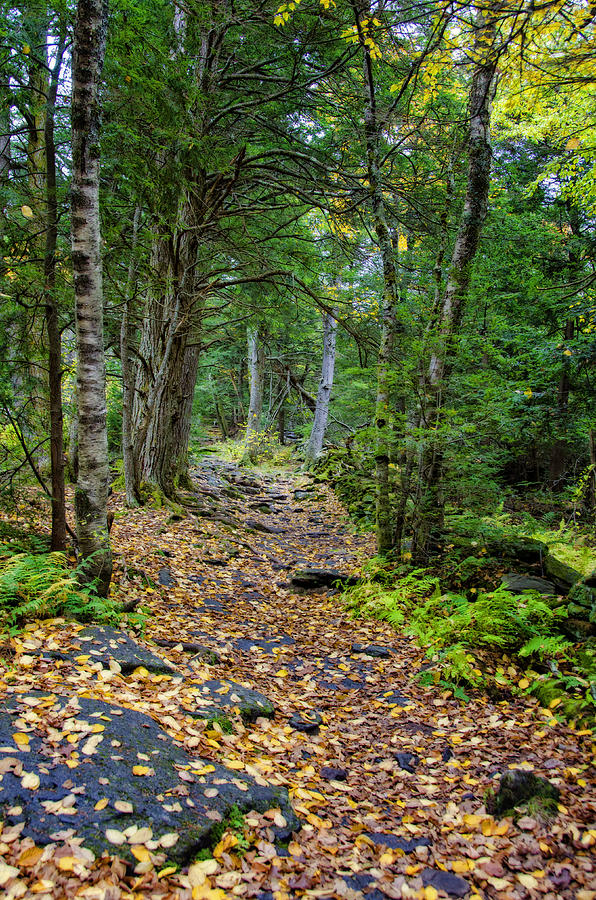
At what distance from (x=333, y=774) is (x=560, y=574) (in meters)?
3.71

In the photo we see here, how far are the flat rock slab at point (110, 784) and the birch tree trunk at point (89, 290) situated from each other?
184 cm

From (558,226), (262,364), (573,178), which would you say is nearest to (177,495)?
(262,364)

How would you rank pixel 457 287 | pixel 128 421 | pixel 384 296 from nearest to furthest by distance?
pixel 457 287
pixel 384 296
pixel 128 421

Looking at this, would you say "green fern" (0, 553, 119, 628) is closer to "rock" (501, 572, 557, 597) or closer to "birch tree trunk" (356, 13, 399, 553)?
"birch tree trunk" (356, 13, 399, 553)

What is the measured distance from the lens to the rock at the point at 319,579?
7164 mm

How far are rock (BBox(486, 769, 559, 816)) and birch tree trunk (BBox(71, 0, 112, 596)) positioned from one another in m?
3.68

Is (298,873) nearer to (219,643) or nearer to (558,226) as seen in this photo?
(219,643)

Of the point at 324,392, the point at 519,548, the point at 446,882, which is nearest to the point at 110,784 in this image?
the point at 446,882

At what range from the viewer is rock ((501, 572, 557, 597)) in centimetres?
539

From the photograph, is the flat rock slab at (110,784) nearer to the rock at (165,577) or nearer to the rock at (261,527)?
the rock at (165,577)

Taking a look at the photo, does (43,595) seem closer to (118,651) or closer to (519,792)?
(118,651)

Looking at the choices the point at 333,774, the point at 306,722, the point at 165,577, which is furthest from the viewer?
the point at 165,577

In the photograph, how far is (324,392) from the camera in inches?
694

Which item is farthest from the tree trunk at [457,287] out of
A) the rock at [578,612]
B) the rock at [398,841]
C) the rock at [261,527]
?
the rock at [261,527]
